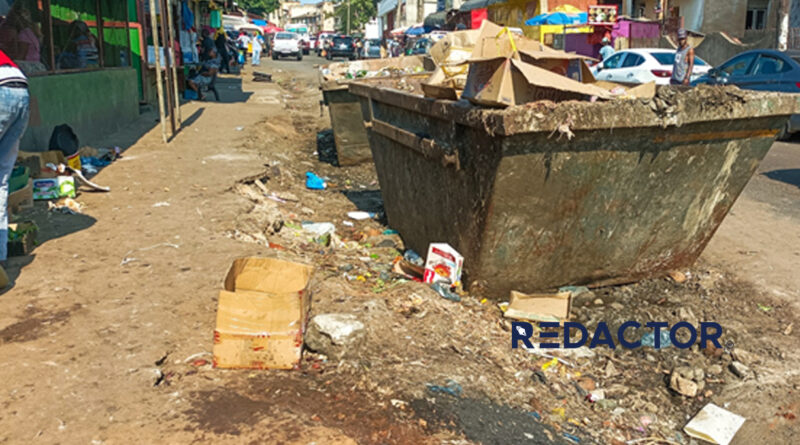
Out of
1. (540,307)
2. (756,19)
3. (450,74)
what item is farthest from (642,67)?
(756,19)

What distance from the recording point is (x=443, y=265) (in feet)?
13.5

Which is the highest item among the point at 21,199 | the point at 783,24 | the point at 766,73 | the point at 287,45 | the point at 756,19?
the point at 756,19

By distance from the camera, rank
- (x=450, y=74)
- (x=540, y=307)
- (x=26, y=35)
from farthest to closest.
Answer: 1. (x=26, y=35)
2. (x=450, y=74)
3. (x=540, y=307)

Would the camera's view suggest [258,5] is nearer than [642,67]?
No

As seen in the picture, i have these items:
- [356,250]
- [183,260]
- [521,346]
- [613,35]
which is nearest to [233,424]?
[521,346]

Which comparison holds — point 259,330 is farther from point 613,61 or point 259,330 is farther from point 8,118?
point 613,61

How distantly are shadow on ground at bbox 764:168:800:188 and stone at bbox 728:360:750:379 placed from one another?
511cm

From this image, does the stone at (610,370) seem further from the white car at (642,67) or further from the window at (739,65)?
the white car at (642,67)

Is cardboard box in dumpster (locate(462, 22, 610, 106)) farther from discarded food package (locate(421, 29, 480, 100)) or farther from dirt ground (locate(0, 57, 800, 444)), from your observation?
dirt ground (locate(0, 57, 800, 444))

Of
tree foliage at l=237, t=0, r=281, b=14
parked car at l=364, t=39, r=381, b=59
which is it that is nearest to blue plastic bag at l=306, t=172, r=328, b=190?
parked car at l=364, t=39, r=381, b=59

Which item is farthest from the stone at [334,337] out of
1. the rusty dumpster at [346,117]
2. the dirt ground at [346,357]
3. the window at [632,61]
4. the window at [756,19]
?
the window at [756,19]

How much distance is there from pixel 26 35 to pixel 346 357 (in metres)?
6.19

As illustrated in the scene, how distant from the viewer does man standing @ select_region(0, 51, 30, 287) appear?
3.74 m

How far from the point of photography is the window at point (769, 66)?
10.4 m
